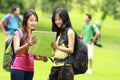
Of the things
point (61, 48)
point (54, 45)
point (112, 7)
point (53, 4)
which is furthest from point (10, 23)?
point (112, 7)

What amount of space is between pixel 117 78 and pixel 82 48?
7.30m

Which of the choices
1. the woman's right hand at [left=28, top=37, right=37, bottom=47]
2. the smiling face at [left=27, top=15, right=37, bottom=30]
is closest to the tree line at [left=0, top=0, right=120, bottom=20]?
the smiling face at [left=27, top=15, right=37, bottom=30]

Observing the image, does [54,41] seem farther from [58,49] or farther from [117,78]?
[117,78]

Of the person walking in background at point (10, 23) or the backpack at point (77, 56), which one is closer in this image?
the backpack at point (77, 56)

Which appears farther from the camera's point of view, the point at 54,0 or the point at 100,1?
the point at 100,1

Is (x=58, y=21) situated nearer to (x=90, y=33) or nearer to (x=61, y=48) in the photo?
(x=61, y=48)

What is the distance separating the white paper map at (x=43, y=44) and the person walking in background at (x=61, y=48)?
0.50 ft

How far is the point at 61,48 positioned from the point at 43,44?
1.01 ft

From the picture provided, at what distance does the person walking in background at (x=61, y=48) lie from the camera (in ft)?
24.8

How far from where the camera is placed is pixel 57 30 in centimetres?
770

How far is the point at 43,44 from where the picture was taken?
7285 mm

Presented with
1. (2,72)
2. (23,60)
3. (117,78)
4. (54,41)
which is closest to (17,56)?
(23,60)

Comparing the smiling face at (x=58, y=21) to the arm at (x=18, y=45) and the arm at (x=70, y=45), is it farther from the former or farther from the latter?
the arm at (x=18, y=45)

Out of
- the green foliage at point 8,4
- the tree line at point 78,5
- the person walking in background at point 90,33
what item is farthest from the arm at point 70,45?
the tree line at point 78,5
